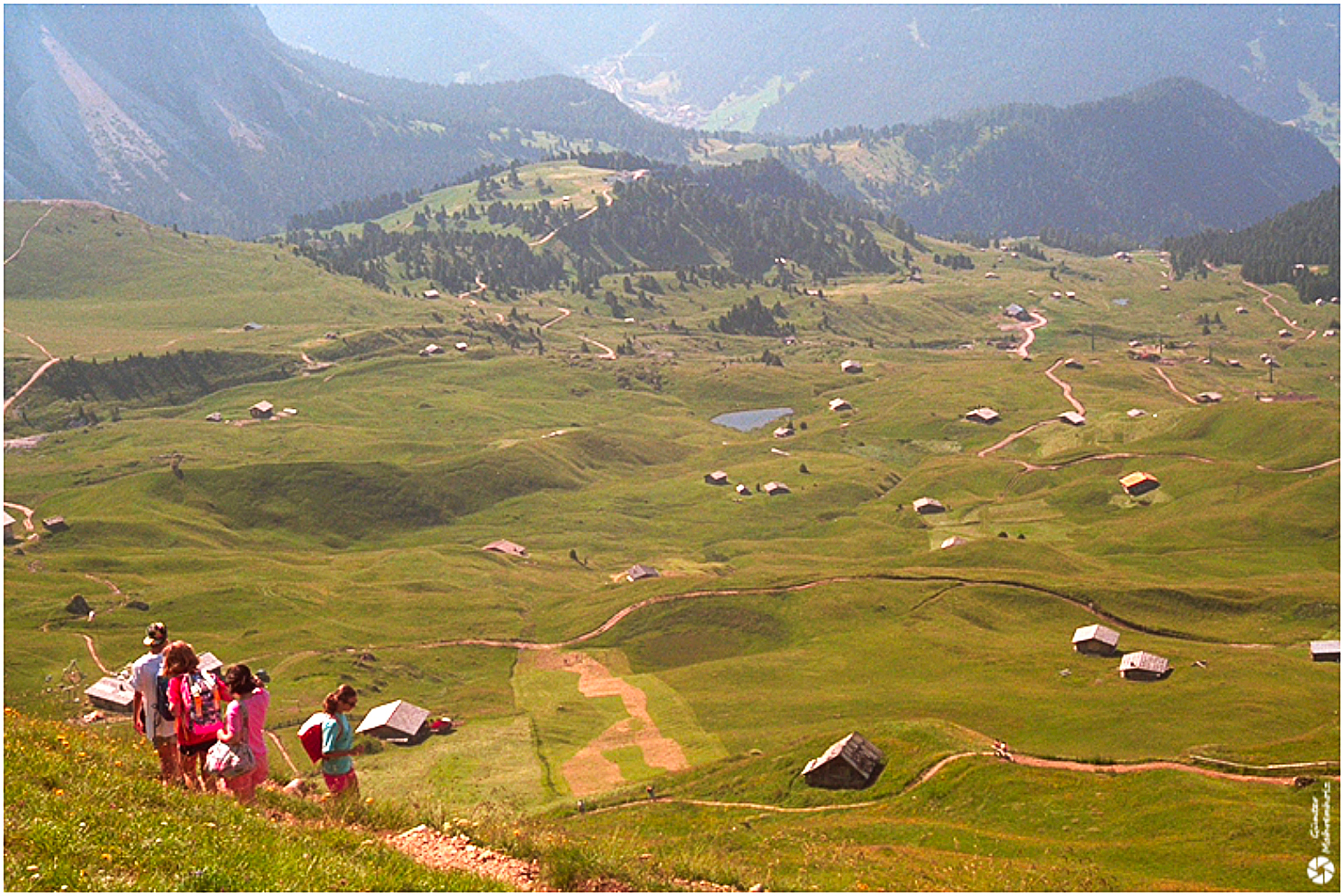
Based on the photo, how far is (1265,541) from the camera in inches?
7869

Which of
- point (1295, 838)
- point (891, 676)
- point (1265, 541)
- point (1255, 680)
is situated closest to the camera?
point (1295, 838)

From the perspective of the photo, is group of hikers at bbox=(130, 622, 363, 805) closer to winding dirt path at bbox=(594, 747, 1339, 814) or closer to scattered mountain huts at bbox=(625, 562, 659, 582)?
winding dirt path at bbox=(594, 747, 1339, 814)

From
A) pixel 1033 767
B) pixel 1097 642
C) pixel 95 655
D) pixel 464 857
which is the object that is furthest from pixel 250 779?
pixel 95 655

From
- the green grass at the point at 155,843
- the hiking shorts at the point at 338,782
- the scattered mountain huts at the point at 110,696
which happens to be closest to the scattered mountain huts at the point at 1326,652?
the scattered mountain huts at the point at 110,696

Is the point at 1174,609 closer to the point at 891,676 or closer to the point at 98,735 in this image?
the point at 891,676

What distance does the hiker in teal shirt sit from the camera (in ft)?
110

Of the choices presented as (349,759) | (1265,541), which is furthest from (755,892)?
(1265,541)

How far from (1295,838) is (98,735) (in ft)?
211

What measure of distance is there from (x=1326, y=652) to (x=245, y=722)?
137759 millimetres

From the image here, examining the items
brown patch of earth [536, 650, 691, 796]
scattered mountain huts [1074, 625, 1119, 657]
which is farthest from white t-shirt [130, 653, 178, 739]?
scattered mountain huts [1074, 625, 1119, 657]

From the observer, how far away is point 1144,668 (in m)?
130

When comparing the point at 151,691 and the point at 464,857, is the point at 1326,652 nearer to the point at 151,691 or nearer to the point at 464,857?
the point at 464,857

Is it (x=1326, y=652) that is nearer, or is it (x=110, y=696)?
(x=110, y=696)

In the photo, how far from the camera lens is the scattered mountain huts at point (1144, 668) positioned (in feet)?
424
